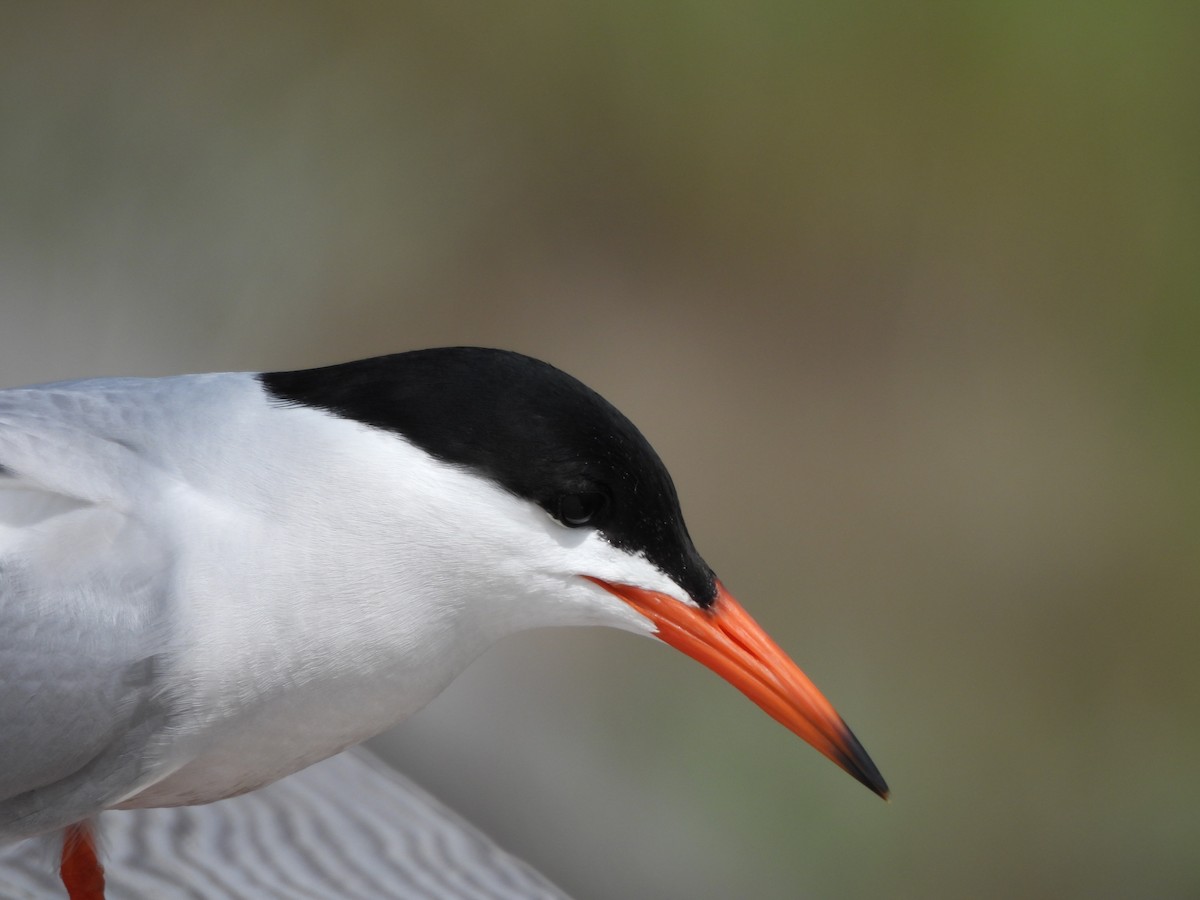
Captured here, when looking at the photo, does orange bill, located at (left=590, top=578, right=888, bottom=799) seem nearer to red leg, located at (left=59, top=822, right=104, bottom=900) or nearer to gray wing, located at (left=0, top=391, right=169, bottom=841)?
gray wing, located at (left=0, top=391, right=169, bottom=841)

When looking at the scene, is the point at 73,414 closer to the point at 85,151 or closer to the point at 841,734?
the point at 841,734

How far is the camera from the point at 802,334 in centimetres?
227

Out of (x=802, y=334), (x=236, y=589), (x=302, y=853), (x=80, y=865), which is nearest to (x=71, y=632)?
(x=236, y=589)

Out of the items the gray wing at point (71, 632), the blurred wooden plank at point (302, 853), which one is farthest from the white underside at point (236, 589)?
the blurred wooden plank at point (302, 853)

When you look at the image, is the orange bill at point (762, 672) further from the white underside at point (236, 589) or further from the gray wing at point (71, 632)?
the gray wing at point (71, 632)

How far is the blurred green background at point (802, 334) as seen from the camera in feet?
6.80

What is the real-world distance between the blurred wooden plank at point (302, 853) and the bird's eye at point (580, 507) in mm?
649

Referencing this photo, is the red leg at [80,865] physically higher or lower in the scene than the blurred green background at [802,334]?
lower

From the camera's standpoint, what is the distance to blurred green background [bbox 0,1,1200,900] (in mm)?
2072

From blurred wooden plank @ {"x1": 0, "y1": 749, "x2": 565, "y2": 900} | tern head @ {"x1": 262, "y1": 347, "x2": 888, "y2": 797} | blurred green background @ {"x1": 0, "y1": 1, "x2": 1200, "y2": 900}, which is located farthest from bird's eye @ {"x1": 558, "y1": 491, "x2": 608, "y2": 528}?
blurred green background @ {"x1": 0, "y1": 1, "x2": 1200, "y2": 900}

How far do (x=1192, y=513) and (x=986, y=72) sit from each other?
83 cm

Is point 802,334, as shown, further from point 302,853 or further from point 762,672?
point 762,672

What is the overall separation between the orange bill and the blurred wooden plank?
633 mm

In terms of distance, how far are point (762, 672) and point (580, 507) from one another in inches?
7.6
